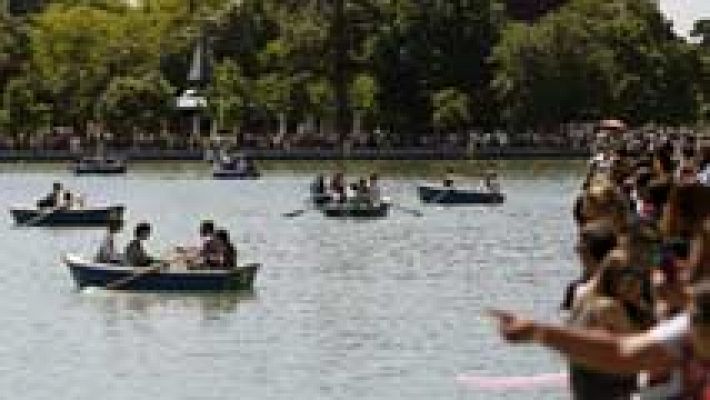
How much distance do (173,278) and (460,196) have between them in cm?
3580

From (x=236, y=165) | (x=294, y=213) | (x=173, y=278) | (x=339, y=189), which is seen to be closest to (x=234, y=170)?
(x=236, y=165)

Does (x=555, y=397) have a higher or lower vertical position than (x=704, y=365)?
lower

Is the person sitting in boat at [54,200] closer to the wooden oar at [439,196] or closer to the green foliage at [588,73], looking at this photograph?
the wooden oar at [439,196]

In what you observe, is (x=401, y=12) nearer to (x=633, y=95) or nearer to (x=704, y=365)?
(x=633, y=95)

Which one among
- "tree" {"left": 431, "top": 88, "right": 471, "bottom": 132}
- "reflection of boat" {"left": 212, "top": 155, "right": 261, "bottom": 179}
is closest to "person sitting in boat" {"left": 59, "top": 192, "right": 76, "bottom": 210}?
"reflection of boat" {"left": 212, "top": 155, "right": 261, "bottom": 179}

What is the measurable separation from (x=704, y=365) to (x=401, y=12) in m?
115

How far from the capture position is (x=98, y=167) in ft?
331

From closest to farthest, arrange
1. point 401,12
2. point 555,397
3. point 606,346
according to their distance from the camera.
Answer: point 606,346 → point 555,397 → point 401,12

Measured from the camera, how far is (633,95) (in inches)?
4621

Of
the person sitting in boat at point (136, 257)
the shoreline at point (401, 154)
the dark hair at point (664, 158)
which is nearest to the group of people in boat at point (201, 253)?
the person sitting in boat at point (136, 257)

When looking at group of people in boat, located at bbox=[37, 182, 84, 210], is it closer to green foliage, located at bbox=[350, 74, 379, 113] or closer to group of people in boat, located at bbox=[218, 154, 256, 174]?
group of people in boat, located at bbox=[218, 154, 256, 174]

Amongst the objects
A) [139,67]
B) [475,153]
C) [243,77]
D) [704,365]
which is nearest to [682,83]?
[475,153]

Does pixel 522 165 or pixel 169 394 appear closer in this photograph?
pixel 169 394

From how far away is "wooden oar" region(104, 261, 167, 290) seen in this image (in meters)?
35.1
